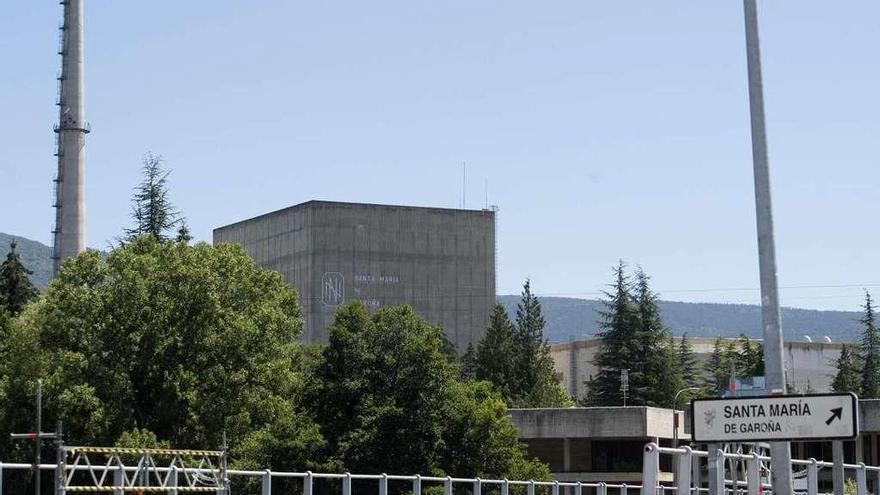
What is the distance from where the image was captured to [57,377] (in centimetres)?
5622

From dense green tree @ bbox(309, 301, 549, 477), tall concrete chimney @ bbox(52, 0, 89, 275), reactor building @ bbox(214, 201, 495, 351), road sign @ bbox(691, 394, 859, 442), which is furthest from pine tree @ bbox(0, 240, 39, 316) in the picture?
road sign @ bbox(691, 394, 859, 442)

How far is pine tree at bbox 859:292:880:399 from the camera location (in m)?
128

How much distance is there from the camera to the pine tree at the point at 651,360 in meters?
120

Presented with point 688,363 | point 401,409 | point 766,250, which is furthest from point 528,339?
point 766,250

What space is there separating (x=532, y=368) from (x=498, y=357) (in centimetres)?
319

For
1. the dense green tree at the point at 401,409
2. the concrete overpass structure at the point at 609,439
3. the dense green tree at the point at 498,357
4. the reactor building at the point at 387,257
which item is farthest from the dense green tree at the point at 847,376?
the dense green tree at the point at 401,409

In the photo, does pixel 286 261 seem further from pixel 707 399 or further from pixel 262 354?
pixel 707 399

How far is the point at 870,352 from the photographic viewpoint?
134m

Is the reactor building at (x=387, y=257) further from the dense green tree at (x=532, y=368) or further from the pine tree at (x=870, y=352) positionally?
the pine tree at (x=870, y=352)

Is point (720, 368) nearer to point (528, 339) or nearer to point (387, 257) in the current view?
point (528, 339)

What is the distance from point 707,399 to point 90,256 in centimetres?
4948

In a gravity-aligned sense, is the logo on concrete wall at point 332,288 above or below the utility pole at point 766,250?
above

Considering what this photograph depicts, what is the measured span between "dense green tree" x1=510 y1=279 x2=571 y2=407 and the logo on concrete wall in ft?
85.2

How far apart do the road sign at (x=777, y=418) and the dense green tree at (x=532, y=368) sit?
324 ft
